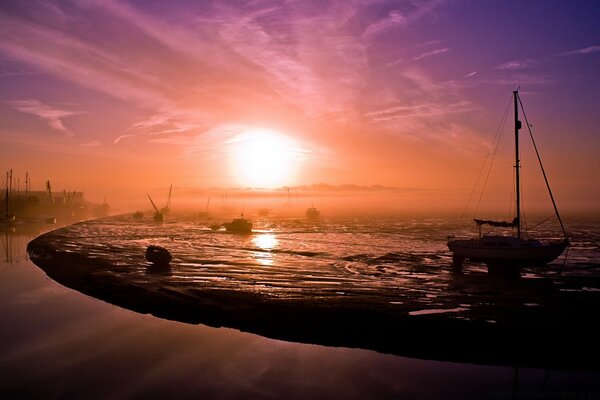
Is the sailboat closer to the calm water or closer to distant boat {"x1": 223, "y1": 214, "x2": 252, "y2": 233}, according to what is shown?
the calm water

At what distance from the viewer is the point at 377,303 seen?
3359 centimetres

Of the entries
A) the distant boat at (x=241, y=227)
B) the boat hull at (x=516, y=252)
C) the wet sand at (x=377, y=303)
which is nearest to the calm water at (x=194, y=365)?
the wet sand at (x=377, y=303)

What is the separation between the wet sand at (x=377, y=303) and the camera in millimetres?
25641

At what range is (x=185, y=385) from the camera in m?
20.9

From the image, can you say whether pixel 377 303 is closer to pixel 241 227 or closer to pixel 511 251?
pixel 511 251

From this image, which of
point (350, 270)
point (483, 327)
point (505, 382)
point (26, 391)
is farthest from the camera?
point (350, 270)

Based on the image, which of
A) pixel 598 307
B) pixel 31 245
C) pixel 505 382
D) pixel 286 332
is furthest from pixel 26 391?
pixel 31 245

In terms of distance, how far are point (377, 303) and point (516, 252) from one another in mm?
22808

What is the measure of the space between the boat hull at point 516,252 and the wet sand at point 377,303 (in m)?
2.06

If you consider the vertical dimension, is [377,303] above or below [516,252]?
below

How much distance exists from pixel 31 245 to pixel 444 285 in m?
74.5

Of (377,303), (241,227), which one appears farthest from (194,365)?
(241,227)

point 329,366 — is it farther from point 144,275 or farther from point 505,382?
point 144,275

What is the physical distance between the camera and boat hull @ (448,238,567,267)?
46.8 metres
